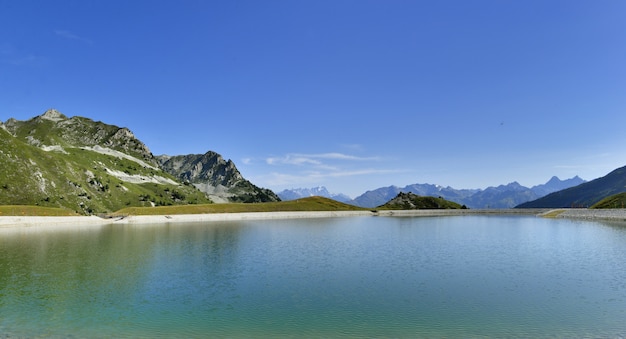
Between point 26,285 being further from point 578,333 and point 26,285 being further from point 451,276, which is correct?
point 578,333

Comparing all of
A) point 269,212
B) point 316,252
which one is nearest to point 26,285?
point 316,252

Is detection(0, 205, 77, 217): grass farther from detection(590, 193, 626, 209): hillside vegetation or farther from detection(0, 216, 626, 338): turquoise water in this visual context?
detection(590, 193, 626, 209): hillside vegetation

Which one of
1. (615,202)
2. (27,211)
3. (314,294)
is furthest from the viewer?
(615,202)

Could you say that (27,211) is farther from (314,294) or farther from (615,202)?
(615,202)

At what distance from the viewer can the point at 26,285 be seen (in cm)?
3469

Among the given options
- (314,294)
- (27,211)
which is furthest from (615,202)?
(27,211)

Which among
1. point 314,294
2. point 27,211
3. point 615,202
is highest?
point 27,211

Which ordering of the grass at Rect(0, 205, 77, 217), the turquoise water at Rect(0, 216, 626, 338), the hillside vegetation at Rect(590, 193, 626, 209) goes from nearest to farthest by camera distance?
the turquoise water at Rect(0, 216, 626, 338) → the grass at Rect(0, 205, 77, 217) → the hillside vegetation at Rect(590, 193, 626, 209)

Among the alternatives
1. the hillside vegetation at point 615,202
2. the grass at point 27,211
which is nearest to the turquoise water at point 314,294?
the grass at point 27,211

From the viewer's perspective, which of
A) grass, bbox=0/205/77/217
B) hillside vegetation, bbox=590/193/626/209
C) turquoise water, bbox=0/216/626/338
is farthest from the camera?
hillside vegetation, bbox=590/193/626/209

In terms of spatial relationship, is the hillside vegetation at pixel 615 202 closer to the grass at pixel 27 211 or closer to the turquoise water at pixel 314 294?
the turquoise water at pixel 314 294

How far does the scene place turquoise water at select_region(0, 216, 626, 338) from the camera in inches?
909

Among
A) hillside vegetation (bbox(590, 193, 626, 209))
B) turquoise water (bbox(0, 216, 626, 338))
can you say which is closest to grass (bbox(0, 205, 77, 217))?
turquoise water (bbox(0, 216, 626, 338))

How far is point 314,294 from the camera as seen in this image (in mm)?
31688
